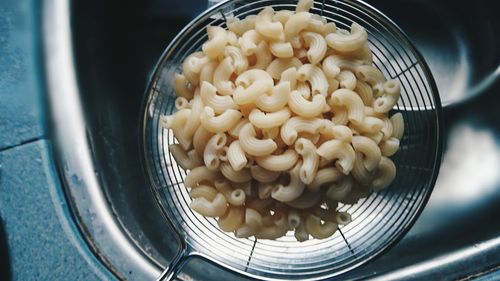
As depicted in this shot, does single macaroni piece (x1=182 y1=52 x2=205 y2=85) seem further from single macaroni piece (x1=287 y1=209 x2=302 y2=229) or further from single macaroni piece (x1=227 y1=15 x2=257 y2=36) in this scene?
single macaroni piece (x1=287 y1=209 x2=302 y2=229)

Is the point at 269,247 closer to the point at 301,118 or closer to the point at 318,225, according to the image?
the point at 318,225

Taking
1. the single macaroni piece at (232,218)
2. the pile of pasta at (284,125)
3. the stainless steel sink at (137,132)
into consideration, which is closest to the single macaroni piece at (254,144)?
the pile of pasta at (284,125)

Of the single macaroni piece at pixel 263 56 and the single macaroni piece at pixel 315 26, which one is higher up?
the single macaroni piece at pixel 315 26

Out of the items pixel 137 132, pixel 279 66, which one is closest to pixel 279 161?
pixel 279 66

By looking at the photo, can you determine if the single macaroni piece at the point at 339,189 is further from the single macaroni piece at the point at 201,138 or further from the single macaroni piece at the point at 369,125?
the single macaroni piece at the point at 201,138

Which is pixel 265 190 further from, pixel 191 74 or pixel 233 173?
pixel 191 74
